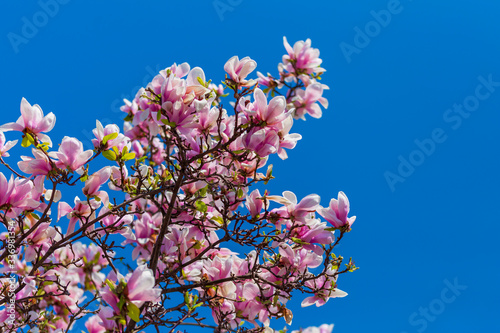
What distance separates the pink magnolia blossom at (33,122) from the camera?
221 centimetres

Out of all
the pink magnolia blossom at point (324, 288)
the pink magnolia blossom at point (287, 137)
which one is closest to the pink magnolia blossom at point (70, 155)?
the pink magnolia blossom at point (287, 137)

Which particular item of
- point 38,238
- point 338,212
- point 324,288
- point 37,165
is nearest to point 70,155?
point 37,165

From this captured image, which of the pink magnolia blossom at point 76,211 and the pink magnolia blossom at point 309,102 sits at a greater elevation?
the pink magnolia blossom at point 309,102

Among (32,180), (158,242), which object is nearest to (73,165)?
(32,180)

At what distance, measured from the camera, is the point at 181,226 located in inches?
111

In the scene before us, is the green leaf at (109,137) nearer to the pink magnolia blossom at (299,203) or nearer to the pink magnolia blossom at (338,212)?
the pink magnolia blossom at (299,203)

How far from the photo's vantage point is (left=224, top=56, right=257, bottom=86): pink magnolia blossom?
2.45m

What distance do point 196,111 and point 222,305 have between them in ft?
4.44

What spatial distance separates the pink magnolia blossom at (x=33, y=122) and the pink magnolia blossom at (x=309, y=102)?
2.56m

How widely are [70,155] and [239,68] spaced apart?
1.12m

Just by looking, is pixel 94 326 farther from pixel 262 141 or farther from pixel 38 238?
pixel 262 141

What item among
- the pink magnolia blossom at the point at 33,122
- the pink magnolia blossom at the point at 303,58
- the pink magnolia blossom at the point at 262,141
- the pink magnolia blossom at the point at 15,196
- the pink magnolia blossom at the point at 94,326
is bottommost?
Answer: the pink magnolia blossom at the point at 94,326

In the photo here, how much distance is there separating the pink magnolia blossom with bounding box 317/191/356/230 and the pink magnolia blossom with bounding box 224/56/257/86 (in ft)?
2.96

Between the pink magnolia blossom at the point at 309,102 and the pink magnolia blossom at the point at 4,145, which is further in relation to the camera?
the pink magnolia blossom at the point at 309,102
